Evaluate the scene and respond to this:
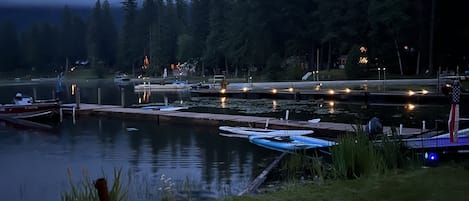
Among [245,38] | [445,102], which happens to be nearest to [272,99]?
[445,102]

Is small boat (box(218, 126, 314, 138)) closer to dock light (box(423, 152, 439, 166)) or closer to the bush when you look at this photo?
dock light (box(423, 152, 439, 166))

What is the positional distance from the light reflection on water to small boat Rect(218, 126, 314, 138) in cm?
62

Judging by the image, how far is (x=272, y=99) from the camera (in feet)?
148

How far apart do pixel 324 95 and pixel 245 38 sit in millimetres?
39572

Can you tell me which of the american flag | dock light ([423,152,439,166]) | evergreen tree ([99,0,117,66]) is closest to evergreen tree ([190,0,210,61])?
evergreen tree ([99,0,117,66])

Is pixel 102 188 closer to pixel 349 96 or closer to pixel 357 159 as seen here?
pixel 357 159

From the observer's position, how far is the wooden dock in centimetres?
2223

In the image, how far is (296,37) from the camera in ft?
243

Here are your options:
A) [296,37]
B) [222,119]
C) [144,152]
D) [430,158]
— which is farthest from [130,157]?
[296,37]

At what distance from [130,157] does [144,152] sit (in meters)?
1.08

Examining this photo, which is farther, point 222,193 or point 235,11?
point 235,11

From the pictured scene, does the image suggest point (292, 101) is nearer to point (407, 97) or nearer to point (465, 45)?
point (407, 97)

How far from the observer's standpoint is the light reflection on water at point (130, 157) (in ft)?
50.0

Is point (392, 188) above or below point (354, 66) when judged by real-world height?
below
